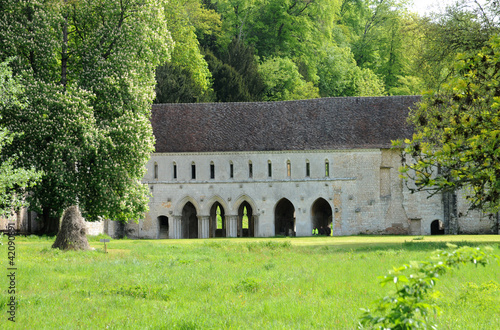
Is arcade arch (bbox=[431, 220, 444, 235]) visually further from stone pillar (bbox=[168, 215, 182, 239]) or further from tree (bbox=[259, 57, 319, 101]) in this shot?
tree (bbox=[259, 57, 319, 101])

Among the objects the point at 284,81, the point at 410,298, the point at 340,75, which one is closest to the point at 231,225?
the point at 284,81

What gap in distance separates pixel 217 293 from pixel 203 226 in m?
32.9

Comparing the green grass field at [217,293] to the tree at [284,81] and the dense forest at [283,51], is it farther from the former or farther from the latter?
the tree at [284,81]

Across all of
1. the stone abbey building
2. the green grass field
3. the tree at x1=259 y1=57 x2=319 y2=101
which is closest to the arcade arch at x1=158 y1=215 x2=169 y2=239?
the stone abbey building

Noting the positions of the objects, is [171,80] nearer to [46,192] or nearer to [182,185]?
[182,185]

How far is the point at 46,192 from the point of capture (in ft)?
81.9

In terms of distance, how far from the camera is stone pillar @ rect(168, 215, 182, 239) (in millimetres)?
46125

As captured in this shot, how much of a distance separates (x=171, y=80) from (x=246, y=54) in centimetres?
1109

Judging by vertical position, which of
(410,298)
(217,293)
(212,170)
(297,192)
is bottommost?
(217,293)

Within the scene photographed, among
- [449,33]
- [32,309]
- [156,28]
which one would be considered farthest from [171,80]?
[32,309]

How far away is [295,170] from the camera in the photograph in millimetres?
45312

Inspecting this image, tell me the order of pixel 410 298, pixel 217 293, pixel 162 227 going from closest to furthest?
pixel 410 298, pixel 217 293, pixel 162 227

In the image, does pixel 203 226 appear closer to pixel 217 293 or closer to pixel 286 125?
pixel 286 125

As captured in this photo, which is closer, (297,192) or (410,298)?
(410,298)
